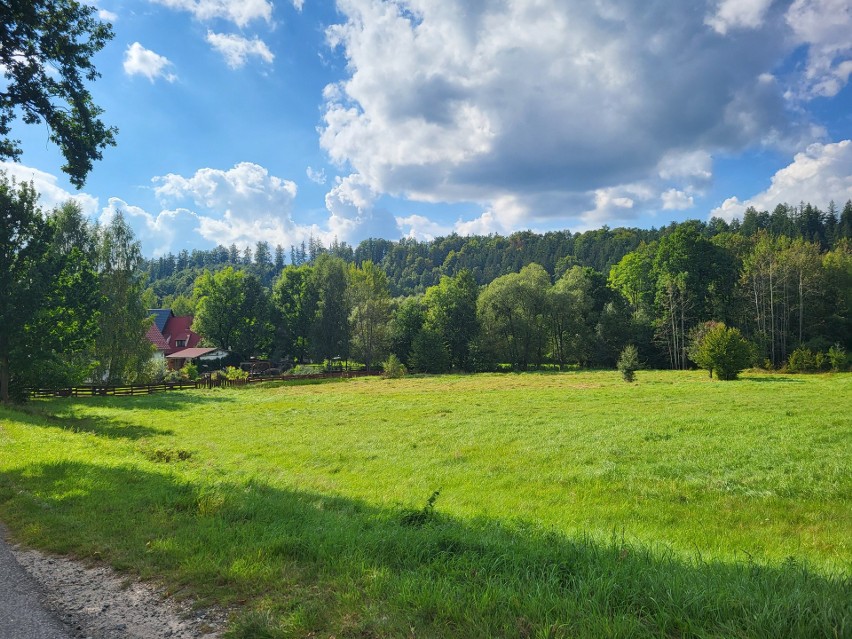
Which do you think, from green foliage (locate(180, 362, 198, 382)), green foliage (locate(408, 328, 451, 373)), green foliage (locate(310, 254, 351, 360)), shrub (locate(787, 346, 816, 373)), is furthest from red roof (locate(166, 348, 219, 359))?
shrub (locate(787, 346, 816, 373))

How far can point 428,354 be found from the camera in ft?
204

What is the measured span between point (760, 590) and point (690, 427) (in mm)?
13571

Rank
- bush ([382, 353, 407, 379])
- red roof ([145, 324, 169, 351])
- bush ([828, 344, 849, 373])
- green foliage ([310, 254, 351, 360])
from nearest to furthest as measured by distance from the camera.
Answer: bush ([828, 344, 849, 373])
bush ([382, 353, 407, 379])
red roof ([145, 324, 169, 351])
green foliage ([310, 254, 351, 360])

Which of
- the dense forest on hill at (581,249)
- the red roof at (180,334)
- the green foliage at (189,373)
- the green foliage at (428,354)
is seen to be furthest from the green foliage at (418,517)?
the dense forest on hill at (581,249)

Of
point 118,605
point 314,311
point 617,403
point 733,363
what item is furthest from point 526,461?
point 314,311

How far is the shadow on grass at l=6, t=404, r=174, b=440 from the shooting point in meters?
18.0

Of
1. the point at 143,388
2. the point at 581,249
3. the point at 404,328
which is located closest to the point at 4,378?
the point at 143,388

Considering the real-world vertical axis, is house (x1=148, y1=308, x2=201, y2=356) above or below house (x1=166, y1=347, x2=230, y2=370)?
above

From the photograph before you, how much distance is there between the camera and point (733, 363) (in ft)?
121

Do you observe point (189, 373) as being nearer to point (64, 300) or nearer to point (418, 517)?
point (64, 300)

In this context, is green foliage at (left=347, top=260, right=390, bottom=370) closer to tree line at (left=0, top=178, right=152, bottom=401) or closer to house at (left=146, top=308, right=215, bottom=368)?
house at (left=146, top=308, right=215, bottom=368)

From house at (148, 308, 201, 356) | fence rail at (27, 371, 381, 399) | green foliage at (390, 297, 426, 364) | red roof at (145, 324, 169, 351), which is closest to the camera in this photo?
fence rail at (27, 371, 381, 399)

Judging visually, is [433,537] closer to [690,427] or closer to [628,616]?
[628,616]

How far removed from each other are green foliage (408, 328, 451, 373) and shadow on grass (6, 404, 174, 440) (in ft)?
140
